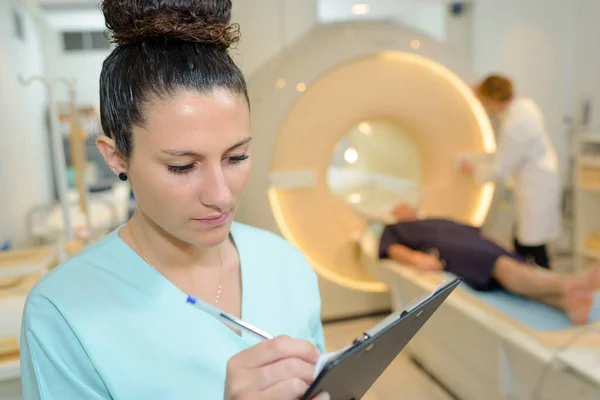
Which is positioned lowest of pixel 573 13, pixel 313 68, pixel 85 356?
pixel 85 356

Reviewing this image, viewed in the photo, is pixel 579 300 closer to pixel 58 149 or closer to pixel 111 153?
pixel 111 153

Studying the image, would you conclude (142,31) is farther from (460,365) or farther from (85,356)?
(460,365)

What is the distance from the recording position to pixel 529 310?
168 centimetres

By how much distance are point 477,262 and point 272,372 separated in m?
1.52

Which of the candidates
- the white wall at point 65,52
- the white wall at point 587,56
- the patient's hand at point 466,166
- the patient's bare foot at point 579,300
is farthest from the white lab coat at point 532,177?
the white wall at point 65,52

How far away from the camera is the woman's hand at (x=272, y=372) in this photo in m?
0.51

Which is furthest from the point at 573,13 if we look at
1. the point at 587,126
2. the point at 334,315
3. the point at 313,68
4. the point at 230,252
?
the point at 230,252

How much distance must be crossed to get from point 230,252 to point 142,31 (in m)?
0.36

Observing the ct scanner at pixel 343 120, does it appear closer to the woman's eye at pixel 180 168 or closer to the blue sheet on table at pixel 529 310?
the blue sheet on table at pixel 529 310

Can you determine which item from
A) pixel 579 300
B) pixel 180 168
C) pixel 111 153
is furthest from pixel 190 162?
pixel 579 300

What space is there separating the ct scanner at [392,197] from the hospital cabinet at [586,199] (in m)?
0.76

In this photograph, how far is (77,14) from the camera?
1.29 meters

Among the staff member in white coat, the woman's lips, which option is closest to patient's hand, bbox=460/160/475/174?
the staff member in white coat

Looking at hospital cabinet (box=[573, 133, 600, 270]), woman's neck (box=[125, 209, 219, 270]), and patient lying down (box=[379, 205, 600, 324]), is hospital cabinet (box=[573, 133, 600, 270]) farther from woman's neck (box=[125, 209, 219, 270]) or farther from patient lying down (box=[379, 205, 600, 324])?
woman's neck (box=[125, 209, 219, 270])
